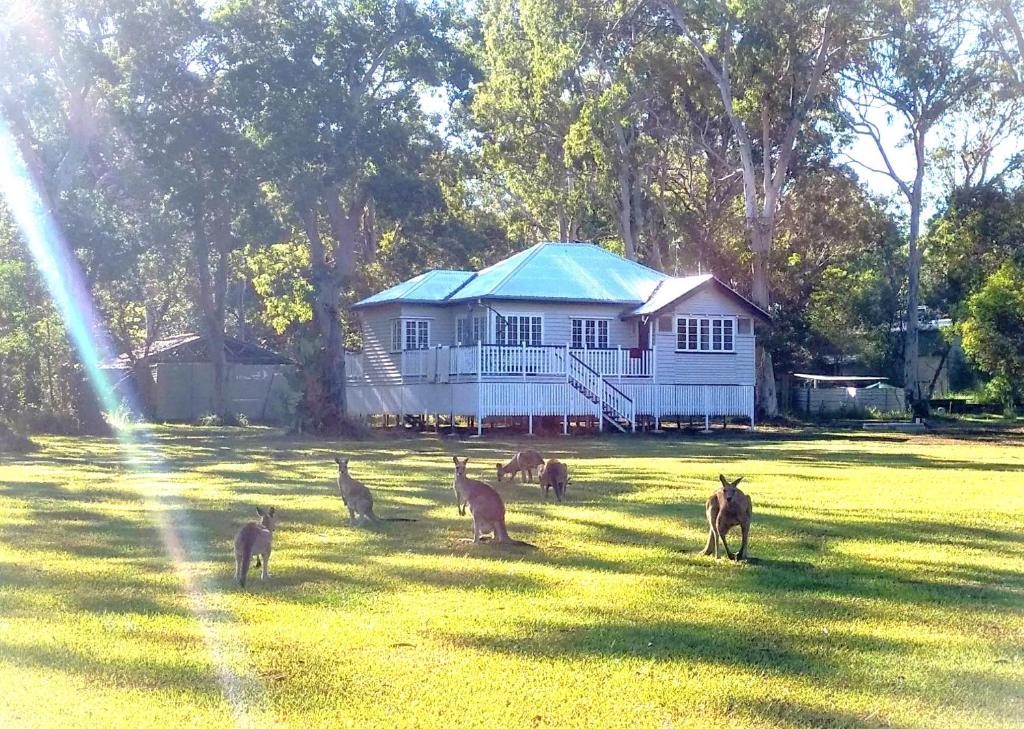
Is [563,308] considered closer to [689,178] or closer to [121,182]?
[121,182]

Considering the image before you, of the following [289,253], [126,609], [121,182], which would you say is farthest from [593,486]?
[289,253]

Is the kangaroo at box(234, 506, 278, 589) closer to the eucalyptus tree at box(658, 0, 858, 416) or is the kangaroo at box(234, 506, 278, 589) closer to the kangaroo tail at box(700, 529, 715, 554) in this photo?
the kangaroo tail at box(700, 529, 715, 554)

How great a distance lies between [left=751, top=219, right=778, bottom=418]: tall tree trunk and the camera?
4509cm

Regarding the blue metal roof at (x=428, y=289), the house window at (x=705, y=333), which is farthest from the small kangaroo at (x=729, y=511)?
the blue metal roof at (x=428, y=289)

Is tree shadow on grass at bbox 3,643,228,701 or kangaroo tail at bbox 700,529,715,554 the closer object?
tree shadow on grass at bbox 3,643,228,701

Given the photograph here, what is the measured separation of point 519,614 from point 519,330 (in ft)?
98.2

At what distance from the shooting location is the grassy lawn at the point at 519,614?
6371 millimetres

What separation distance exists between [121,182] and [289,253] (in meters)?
12.9

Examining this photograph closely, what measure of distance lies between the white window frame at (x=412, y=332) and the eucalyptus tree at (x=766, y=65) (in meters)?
12.4

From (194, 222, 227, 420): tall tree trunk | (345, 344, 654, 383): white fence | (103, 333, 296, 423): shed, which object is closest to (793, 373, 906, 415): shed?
(345, 344, 654, 383): white fence

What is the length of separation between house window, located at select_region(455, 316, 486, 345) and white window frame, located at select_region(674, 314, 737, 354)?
5999 mm

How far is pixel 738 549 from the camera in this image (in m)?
11.4

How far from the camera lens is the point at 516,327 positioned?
38188 millimetres

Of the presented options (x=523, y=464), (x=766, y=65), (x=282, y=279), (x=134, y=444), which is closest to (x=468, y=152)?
(x=282, y=279)
